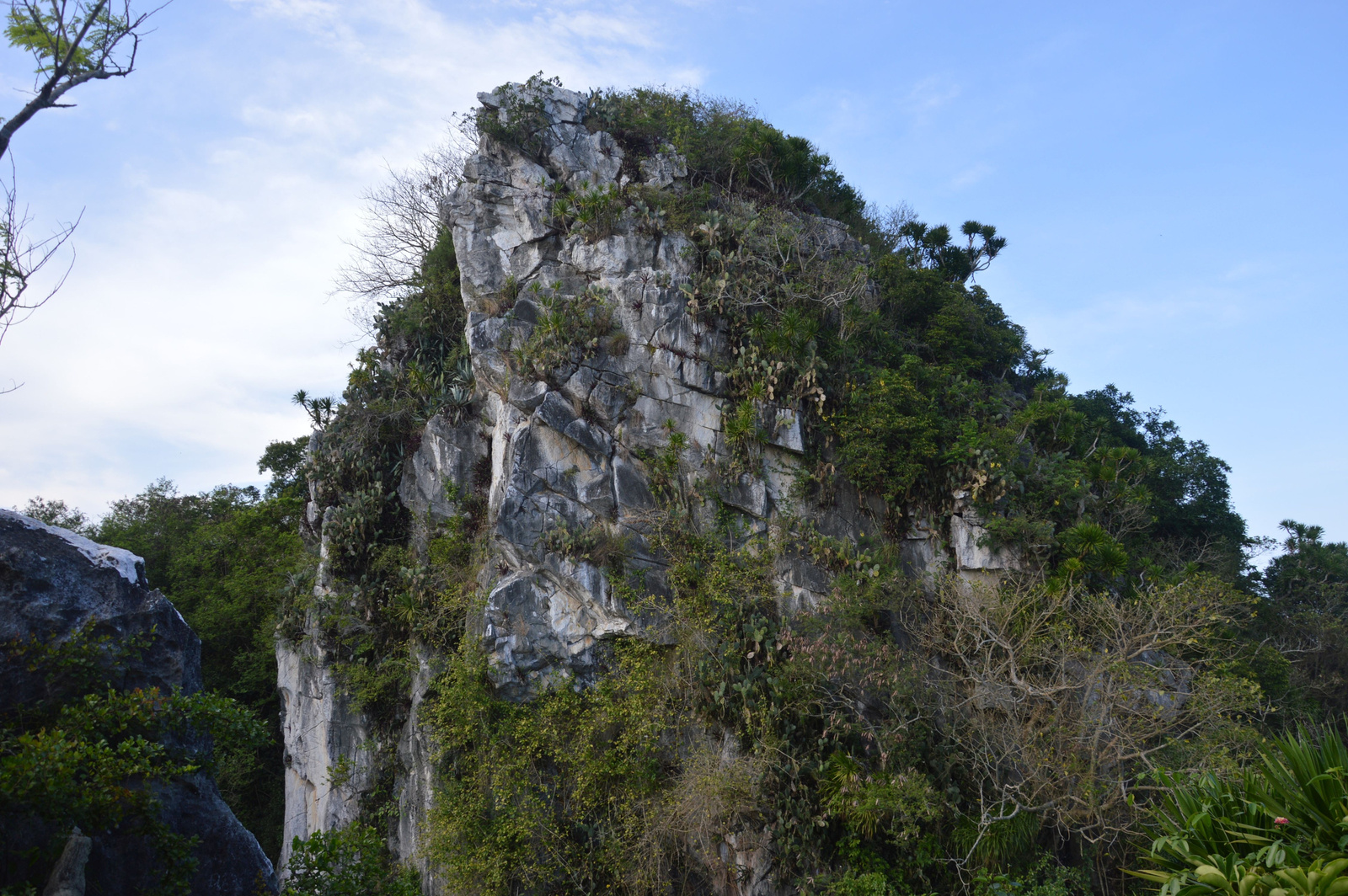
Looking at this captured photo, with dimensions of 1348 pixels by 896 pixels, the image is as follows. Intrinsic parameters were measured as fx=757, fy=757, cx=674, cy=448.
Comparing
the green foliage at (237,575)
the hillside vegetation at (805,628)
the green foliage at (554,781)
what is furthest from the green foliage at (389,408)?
the green foliage at (554,781)

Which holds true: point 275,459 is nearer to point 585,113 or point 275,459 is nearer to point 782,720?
point 585,113

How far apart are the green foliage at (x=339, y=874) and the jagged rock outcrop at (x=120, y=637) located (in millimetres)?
373

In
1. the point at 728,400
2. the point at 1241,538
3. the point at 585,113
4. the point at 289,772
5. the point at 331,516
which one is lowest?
the point at 289,772

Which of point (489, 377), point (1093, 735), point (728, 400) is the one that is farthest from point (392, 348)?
point (1093, 735)

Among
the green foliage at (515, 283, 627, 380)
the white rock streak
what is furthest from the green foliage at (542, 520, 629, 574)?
the white rock streak

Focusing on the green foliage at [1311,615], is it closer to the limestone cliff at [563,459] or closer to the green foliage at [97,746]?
the limestone cliff at [563,459]

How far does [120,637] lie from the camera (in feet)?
22.8

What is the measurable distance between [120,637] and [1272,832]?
10203mm

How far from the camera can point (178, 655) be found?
24.4ft

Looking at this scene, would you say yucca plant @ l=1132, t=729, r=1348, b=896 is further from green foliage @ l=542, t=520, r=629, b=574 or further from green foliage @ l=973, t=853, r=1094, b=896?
green foliage @ l=542, t=520, r=629, b=574

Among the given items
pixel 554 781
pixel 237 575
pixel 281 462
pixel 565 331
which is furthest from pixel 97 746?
pixel 281 462

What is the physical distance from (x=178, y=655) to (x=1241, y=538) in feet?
90.5

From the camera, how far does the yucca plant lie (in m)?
5.54

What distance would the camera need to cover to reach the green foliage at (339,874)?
7.25 metres
